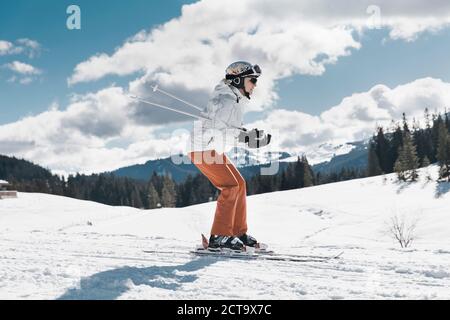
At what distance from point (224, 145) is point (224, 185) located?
1.88 feet

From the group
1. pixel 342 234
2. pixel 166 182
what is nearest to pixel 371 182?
pixel 342 234

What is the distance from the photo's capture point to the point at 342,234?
32.0 metres

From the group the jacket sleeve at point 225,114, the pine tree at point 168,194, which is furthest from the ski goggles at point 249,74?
the pine tree at point 168,194

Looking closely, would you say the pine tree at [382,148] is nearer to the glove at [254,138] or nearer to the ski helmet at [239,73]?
the ski helmet at [239,73]

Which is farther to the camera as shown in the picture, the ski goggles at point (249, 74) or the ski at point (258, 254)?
the ski goggles at point (249, 74)

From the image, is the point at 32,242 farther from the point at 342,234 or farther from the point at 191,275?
the point at 342,234

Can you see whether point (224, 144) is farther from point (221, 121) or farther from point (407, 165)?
point (407, 165)

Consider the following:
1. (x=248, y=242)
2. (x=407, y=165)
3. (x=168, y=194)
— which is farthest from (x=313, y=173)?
(x=248, y=242)

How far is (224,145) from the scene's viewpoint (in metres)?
6.55

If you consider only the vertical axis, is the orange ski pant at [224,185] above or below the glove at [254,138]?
below

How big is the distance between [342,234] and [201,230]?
994 cm

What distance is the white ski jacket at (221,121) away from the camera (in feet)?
21.0

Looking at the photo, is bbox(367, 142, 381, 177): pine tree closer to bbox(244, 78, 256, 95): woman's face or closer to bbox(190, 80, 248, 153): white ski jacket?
bbox(244, 78, 256, 95): woman's face

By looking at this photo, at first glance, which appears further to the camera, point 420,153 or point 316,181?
point 316,181
